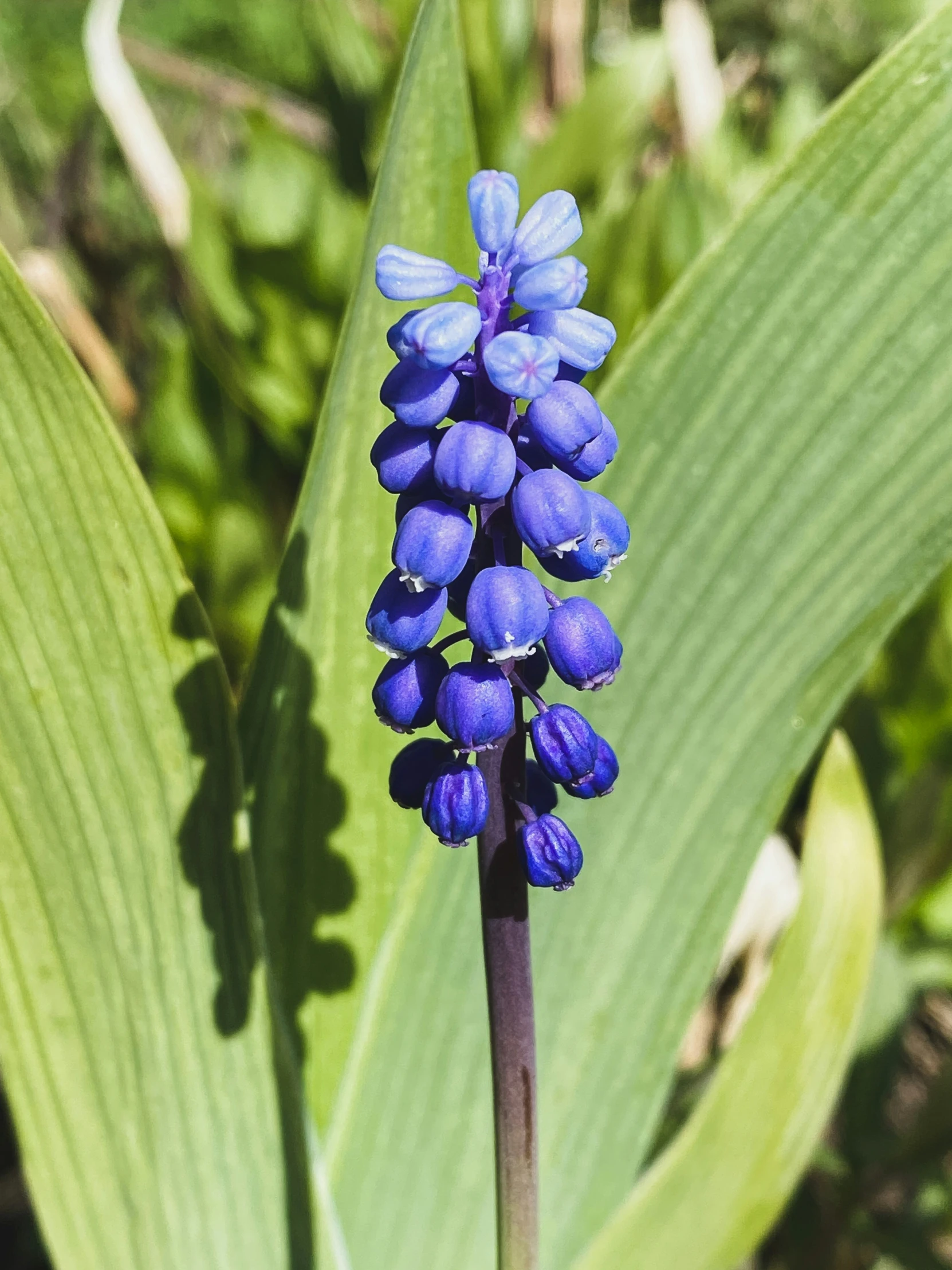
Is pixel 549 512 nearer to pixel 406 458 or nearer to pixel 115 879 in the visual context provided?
pixel 406 458

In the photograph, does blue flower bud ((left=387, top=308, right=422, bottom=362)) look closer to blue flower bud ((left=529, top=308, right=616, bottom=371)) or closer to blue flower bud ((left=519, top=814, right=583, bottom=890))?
blue flower bud ((left=529, top=308, right=616, bottom=371))

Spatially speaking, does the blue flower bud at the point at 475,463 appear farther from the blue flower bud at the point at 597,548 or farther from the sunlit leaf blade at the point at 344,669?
the sunlit leaf blade at the point at 344,669

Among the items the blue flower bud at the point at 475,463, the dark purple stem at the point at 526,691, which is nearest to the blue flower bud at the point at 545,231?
the blue flower bud at the point at 475,463

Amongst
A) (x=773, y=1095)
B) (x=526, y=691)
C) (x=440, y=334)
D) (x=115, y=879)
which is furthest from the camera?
(x=773, y=1095)

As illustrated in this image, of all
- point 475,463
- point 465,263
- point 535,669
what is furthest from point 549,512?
point 465,263

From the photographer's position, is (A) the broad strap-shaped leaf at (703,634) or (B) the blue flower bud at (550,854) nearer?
(B) the blue flower bud at (550,854)

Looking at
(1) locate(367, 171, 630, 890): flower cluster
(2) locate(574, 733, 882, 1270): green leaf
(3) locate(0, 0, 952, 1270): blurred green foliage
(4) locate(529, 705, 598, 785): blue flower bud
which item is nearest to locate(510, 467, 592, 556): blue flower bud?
(1) locate(367, 171, 630, 890): flower cluster

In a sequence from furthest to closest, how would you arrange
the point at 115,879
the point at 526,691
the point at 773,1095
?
1. the point at 773,1095
2. the point at 115,879
3. the point at 526,691

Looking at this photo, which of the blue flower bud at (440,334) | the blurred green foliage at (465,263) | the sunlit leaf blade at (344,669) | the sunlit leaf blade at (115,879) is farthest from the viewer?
the blurred green foliage at (465,263)
